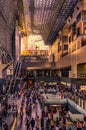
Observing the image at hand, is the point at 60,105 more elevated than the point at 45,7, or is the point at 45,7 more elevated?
the point at 45,7

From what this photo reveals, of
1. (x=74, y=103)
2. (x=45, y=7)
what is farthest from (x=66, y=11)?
(x=74, y=103)

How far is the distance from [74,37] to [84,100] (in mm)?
21769

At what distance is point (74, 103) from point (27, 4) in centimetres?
2466

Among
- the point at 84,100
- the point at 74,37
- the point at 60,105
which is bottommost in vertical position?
the point at 60,105

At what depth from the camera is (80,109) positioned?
20.6 meters

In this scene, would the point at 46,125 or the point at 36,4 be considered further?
the point at 36,4

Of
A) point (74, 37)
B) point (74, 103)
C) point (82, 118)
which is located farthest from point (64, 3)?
point (82, 118)

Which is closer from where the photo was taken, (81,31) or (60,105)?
(60,105)

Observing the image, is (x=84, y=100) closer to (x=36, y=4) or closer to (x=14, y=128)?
(x=14, y=128)

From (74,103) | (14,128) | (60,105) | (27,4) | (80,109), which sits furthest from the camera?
(27,4)

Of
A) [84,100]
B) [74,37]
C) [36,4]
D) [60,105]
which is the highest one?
[36,4]

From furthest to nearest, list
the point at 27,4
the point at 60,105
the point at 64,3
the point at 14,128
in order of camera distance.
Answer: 1. the point at 27,4
2. the point at 64,3
3. the point at 60,105
4. the point at 14,128

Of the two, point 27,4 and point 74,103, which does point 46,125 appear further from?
point 27,4

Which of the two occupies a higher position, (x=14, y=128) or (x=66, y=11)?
(x=66, y=11)
